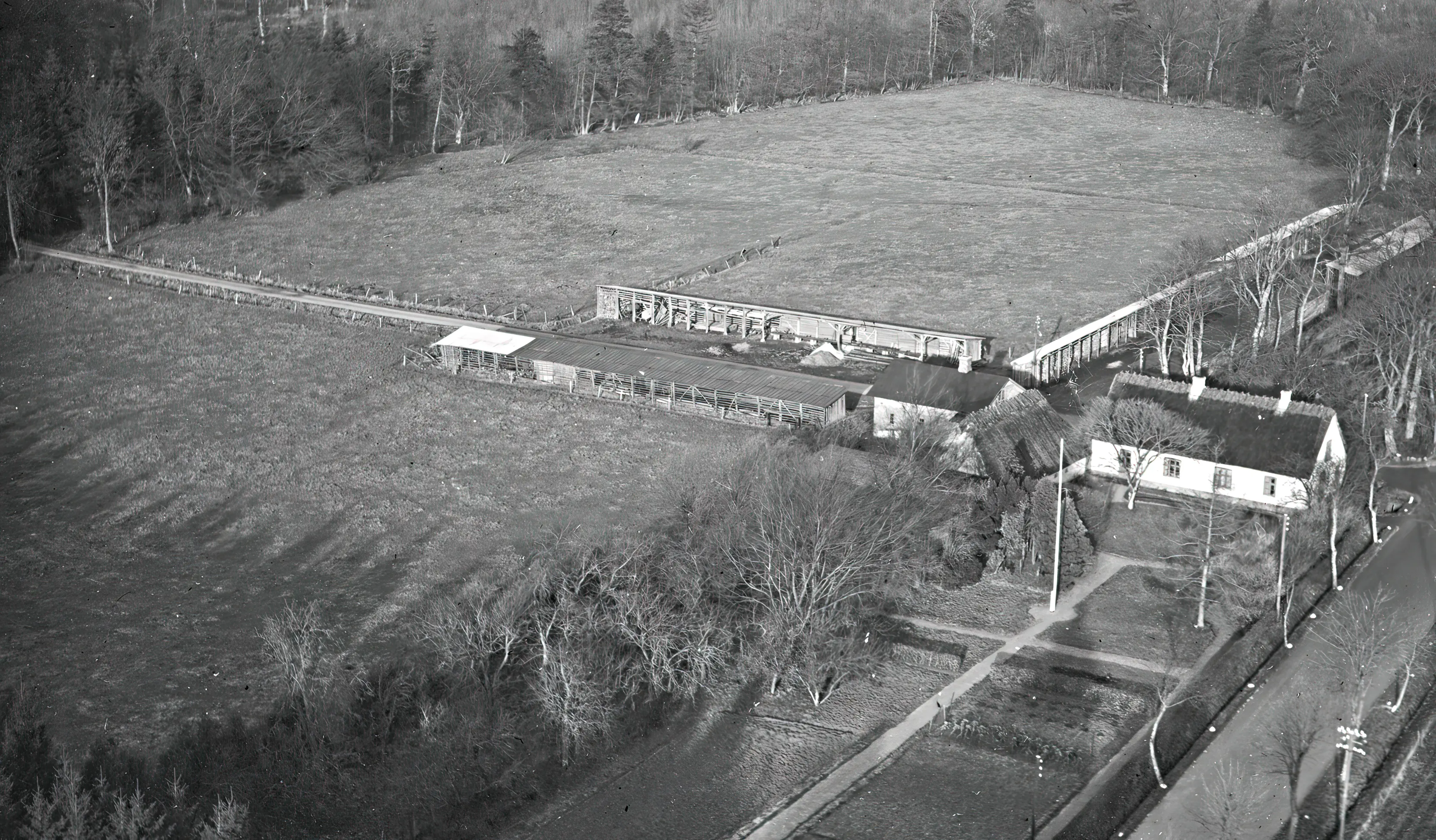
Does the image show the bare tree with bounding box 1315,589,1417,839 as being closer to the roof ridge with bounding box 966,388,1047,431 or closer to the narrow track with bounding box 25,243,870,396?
the roof ridge with bounding box 966,388,1047,431

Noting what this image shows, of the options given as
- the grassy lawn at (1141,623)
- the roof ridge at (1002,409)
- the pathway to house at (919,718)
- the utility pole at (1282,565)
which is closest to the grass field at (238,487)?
the roof ridge at (1002,409)

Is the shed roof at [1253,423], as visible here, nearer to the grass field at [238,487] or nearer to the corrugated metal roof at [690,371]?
the corrugated metal roof at [690,371]

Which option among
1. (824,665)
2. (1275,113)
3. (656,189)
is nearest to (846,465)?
(824,665)

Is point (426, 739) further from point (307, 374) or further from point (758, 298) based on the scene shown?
point (758, 298)

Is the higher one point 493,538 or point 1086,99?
point 1086,99

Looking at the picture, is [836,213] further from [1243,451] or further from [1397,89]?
[1243,451]

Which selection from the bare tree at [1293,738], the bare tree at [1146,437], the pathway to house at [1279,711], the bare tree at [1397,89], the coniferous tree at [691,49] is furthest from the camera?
the coniferous tree at [691,49]
